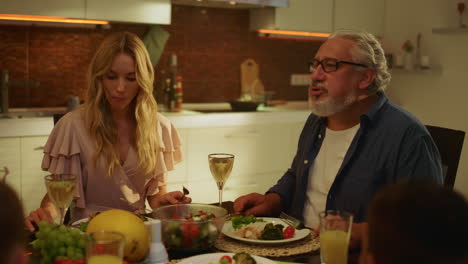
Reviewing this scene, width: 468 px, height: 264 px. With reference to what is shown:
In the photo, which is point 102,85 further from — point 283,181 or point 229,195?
point 229,195

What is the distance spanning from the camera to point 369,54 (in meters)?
2.18

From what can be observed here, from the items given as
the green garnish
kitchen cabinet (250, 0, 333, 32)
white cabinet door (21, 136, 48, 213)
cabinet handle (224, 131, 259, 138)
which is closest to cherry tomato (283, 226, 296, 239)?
the green garnish

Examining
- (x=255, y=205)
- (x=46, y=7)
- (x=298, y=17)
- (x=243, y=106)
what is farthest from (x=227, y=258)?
(x=298, y=17)

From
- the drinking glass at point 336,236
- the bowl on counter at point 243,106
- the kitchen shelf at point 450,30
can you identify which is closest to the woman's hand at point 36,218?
the drinking glass at point 336,236

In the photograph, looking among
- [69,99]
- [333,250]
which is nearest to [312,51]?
[69,99]

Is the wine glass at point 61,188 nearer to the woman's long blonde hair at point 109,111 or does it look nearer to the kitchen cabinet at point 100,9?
the woman's long blonde hair at point 109,111

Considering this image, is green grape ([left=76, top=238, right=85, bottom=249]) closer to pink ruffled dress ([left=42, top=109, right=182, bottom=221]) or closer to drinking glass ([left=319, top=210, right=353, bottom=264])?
drinking glass ([left=319, top=210, right=353, bottom=264])

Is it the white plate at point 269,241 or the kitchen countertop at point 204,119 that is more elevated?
the kitchen countertop at point 204,119

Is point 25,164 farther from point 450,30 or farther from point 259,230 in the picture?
point 450,30

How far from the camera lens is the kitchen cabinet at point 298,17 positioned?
4.35m

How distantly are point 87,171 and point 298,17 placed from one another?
2.67 m

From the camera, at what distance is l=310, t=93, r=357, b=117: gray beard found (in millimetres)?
2146

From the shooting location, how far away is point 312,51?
5035 mm

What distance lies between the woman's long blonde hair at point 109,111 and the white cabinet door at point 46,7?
1.45 meters
